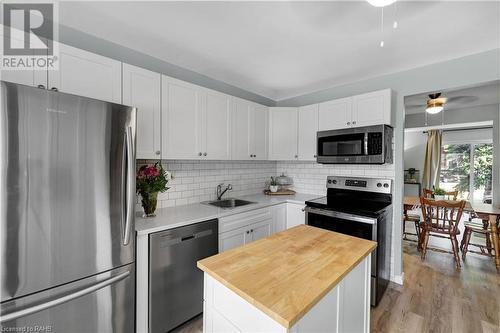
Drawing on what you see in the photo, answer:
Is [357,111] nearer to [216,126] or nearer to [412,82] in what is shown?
[412,82]

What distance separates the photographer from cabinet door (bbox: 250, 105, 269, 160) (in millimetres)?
2994

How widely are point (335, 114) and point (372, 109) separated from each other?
0.43 meters

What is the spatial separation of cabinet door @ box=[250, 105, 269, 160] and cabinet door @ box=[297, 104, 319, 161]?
1.59ft

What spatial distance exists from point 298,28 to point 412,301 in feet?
9.32

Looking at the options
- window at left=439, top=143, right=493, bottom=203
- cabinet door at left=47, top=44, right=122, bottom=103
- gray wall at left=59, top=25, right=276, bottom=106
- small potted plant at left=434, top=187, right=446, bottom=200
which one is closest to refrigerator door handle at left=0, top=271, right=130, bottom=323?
cabinet door at left=47, top=44, right=122, bottom=103

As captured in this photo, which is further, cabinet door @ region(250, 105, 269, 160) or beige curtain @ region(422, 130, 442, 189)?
beige curtain @ region(422, 130, 442, 189)

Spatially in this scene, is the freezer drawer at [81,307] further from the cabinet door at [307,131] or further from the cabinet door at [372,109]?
the cabinet door at [372,109]

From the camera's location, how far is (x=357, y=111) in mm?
2635

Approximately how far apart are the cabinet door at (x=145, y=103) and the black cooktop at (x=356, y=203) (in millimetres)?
1827

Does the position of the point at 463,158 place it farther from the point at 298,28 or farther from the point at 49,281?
the point at 49,281

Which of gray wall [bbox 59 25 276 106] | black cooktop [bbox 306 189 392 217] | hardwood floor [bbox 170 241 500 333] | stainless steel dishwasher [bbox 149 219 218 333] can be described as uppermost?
gray wall [bbox 59 25 276 106]

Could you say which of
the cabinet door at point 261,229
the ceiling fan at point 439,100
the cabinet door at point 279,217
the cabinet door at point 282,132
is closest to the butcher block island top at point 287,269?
the cabinet door at point 261,229

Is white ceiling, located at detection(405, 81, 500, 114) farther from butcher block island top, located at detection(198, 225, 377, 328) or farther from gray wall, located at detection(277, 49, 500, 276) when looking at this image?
butcher block island top, located at detection(198, 225, 377, 328)

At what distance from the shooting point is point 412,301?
89.7 inches
